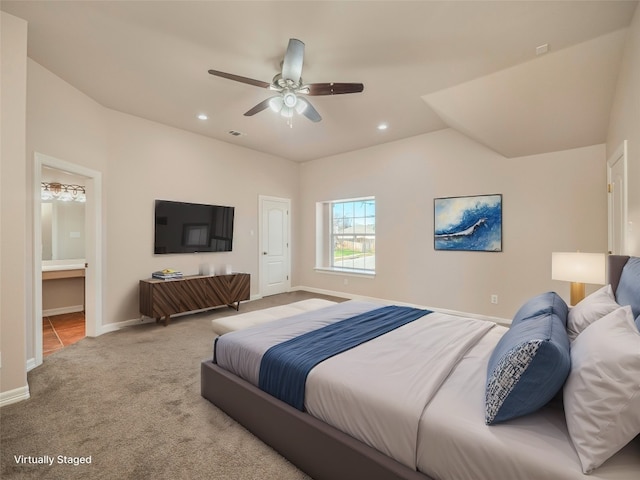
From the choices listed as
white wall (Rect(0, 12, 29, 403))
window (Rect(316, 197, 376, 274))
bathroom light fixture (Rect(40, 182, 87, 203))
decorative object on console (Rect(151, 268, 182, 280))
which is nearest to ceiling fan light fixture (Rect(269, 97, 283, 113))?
white wall (Rect(0, 12, 29, 403))

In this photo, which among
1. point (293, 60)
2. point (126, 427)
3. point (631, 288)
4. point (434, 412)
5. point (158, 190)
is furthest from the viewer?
point (158, 190)

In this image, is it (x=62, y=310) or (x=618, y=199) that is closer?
(x=618, y=199)

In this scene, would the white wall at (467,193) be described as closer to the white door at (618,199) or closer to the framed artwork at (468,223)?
the framed artwork at (468,223)

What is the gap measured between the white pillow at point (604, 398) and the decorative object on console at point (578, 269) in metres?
1.93

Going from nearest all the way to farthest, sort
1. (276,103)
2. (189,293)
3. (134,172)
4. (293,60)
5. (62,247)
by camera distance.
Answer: (293,60), (276,103), (134,172), (189,293), (62,247)

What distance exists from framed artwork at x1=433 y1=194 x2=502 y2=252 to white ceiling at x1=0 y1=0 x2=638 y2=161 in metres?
0.77

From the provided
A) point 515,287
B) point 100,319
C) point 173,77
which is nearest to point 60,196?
point 100,319

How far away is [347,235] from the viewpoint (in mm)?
6293

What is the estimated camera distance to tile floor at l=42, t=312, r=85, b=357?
3.43 m

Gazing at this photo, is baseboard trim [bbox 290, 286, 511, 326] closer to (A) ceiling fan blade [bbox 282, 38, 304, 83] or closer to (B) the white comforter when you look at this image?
(B) the white comforter

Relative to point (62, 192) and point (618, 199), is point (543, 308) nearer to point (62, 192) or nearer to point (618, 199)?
point (618, 199)

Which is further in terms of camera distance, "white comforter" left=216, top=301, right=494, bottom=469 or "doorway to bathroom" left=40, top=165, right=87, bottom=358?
"doorway to bathroom" left=40, top=165, right=87, bottom=358

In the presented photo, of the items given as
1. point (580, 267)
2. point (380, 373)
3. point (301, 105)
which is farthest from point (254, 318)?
point (580, 267)

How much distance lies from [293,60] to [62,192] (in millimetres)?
5072
